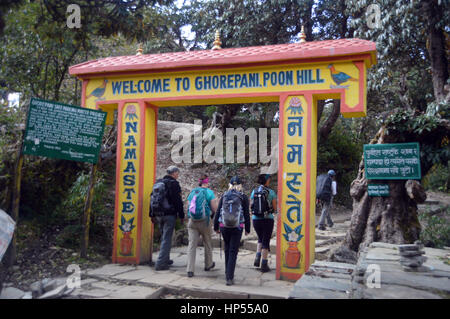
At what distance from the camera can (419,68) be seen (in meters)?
11.5

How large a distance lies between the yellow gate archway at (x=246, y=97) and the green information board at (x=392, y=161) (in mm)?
1546

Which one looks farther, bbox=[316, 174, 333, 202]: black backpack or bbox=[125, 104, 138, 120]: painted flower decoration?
bbox=[316, 174, 333, 202]: black backpack

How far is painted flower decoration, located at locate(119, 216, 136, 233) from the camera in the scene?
277 inches

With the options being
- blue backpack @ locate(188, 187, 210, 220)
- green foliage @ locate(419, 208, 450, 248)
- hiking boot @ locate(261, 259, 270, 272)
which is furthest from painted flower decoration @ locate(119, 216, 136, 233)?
green foliage @ locate(419, 208, 450, 248)

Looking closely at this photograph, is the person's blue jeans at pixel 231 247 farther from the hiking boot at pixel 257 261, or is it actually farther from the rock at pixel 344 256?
the rock at pixel 344 256

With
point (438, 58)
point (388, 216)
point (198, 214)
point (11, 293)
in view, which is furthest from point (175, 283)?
point (438, 58)

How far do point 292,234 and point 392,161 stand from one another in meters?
2.70

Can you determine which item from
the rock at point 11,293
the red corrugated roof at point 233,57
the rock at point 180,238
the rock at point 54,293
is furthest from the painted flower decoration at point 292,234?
the rock at point 11,293

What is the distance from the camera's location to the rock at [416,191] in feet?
23.2

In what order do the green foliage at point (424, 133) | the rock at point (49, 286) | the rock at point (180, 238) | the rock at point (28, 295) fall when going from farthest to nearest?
the rock at point (180, 238)
the green foliage at point (424, 133)
the rock at point (49, 286)
the rock at point (28, 295)

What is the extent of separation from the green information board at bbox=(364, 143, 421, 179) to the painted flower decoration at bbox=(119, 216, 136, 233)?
187 inches

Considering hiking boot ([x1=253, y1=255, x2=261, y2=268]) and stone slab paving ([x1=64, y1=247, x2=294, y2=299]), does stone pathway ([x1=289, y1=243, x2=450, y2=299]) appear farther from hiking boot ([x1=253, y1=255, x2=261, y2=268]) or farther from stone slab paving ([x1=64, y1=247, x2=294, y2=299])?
hiking boot ([x1=253, y1=255, x2=261, y2=268])

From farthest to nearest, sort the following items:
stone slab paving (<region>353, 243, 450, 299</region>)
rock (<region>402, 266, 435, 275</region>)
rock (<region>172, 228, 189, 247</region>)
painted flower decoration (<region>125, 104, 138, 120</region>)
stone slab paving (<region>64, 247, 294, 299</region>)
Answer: rock (<region>172, 228, 189, 247</region>), painted flower decoration (<region>125, 104, 138, 120</region>), stone slab paving (<region>64, 247, 294, 299</region>), rock (<region>402, 266, 435, 275</region>), stone slab paving (<region>353, 243, 450, 299</region>)

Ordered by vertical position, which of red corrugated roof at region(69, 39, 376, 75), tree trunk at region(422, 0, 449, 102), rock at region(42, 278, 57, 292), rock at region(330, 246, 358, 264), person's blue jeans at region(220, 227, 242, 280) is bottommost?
rock at region(330, 246, 358, 264)
